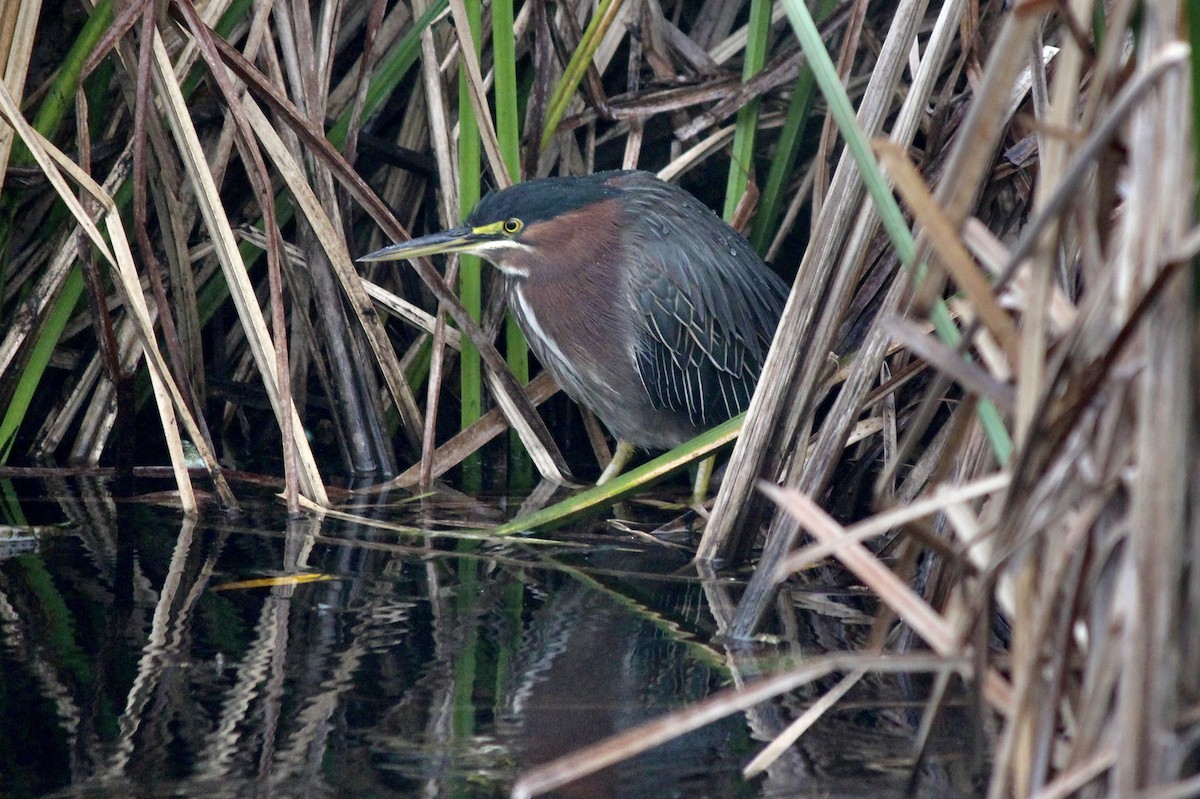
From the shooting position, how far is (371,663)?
214 cm

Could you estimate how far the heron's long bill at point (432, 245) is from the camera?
3.36 meters

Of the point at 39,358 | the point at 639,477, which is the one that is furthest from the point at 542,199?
the point at 39,358

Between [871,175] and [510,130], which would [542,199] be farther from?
[871,175]

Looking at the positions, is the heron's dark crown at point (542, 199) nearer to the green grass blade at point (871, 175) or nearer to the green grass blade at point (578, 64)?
the green grass blade at point (578, 64)

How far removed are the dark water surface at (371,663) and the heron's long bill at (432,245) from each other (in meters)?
0.72

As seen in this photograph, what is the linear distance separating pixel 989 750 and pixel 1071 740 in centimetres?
41

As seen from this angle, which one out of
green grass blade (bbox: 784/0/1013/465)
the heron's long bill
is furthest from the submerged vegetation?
the heron's long bill

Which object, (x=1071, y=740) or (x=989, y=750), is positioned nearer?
(x=1071, y=740)

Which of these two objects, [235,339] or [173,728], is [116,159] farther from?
[173,728]

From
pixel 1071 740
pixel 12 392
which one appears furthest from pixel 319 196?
pixel 1071 740

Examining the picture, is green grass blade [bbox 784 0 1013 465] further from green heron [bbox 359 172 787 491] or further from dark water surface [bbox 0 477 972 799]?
green heron [bbox 359 172 787 491]

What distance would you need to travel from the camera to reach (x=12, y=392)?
3.29m

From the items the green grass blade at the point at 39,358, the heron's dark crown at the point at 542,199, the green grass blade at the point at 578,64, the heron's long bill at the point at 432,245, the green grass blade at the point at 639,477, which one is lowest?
the green grass blade at the point at 639,477

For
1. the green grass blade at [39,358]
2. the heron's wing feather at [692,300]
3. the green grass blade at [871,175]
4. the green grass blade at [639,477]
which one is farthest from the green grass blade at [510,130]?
the green grass blade at [871,175]
